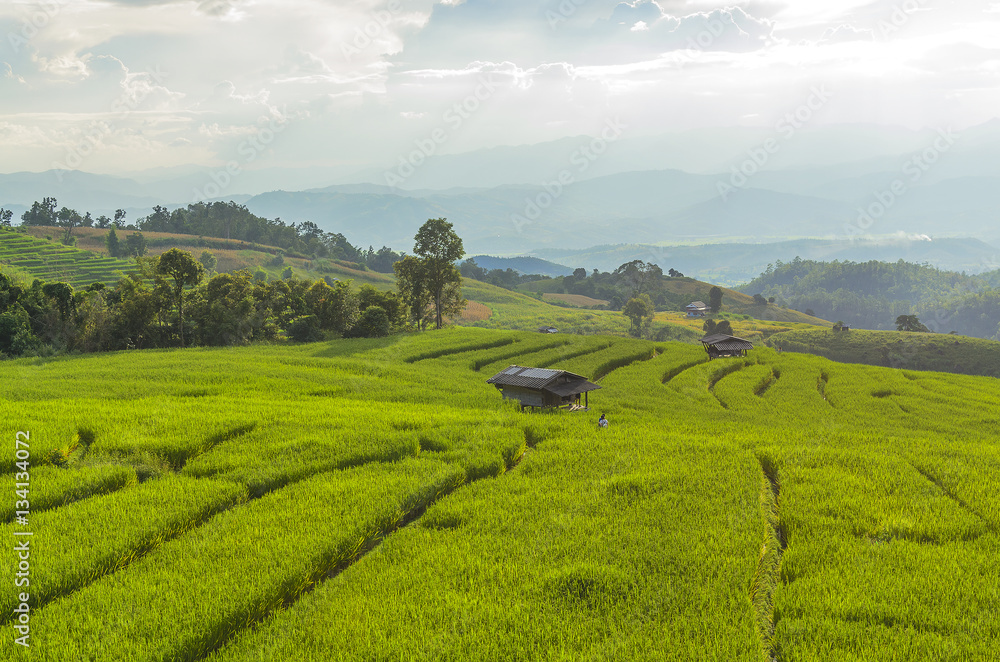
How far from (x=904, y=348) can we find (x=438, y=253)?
3525 inches

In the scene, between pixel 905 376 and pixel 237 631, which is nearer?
pixel 237 631

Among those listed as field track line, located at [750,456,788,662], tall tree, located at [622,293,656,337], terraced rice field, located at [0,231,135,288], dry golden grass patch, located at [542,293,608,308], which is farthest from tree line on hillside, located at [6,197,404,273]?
field track line, located at [750,456,788,662]

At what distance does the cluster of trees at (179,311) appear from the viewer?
167 ft

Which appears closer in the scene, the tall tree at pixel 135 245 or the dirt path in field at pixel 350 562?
the dirt path in field at pixel 350 562

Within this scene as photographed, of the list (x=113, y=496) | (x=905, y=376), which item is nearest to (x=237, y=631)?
(x=113, y=496)

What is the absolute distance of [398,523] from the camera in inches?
703

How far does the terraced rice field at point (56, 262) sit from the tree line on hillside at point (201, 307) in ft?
116

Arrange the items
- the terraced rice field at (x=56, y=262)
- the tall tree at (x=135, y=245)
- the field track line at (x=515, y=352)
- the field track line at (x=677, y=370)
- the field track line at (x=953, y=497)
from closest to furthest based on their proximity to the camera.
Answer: the field track line at (x=953, y=497)
the field track line at (x=677, y=370)
the field track line at (x=515, y=352)
the terraced rice field at (x=56, y=262)
the tall tree at (x=135, y=245)

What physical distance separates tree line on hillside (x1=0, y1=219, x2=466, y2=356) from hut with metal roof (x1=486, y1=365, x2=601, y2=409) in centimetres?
3776

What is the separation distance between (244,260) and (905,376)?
14539 centimetres

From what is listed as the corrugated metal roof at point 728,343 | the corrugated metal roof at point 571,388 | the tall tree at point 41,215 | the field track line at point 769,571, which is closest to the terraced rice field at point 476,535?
the field track line at point 769,571

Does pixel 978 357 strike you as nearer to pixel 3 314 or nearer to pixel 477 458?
pixel 477 458

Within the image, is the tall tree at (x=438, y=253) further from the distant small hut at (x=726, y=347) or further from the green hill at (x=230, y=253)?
the green hill at (x=230, y=253)

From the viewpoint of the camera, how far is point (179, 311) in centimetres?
5828
